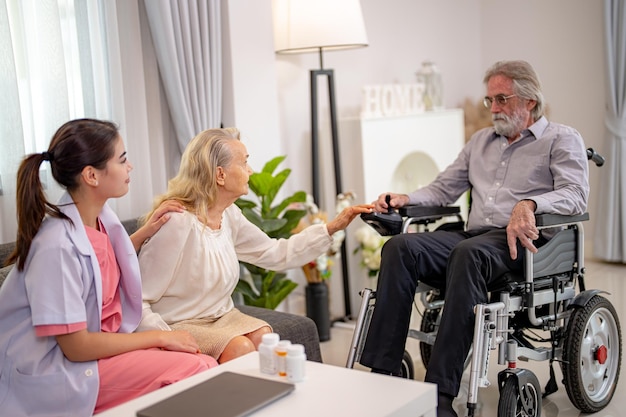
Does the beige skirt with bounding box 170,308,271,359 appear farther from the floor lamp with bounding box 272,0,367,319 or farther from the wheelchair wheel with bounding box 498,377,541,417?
the floor lamp with bounding box 272,0,367,319

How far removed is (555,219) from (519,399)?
55cm

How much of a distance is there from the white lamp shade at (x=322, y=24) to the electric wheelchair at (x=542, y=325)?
4.06 ft

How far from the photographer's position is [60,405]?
1825 millimetres

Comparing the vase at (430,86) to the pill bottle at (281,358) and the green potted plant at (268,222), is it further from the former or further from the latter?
the pill bottle at (281,358)

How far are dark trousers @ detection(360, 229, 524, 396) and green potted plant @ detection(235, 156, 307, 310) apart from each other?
88 centimetres

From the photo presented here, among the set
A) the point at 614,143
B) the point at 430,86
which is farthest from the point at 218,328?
the point at 614,143

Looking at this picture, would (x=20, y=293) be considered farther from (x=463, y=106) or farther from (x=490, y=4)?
(x=490, y=4)

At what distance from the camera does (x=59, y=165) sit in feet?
6.31

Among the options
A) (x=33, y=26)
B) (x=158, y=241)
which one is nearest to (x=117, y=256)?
(x=158, y=241)

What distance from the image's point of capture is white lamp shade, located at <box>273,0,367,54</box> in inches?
144

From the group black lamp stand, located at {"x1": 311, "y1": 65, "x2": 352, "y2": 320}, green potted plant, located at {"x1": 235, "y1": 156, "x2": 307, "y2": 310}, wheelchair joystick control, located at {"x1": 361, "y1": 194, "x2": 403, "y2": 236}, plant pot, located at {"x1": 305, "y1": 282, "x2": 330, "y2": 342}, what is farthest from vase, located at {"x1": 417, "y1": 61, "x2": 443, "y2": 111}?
wheelchair joystick control, located at {"x1": 361, "y1": 194, "x2": 403, "y2": 236}

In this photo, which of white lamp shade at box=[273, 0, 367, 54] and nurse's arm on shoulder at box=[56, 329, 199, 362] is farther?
white lamp shade at box=[273, 0, 367, 54]

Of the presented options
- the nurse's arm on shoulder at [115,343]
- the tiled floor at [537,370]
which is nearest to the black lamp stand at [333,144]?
the tiled floor at [537,370]

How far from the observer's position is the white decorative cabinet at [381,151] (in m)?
4.16
